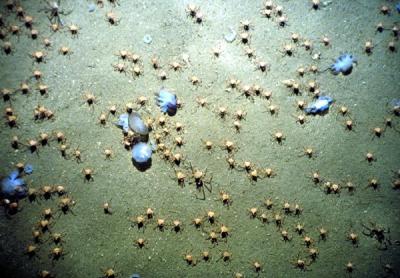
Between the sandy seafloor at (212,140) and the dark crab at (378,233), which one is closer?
the sandy seafloor at (212,140)

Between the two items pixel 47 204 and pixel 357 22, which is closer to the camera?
pixel 47 204

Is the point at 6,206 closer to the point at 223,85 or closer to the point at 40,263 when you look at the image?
the point at 40,263

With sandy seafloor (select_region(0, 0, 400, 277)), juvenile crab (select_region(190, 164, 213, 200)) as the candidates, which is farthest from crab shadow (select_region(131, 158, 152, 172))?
juvenile crab (select_region(190, 164, 213, 200))

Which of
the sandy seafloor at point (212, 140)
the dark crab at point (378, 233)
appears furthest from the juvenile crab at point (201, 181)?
the dark crab at point (378, 233)

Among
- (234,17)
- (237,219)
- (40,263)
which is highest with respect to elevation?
(234,17)

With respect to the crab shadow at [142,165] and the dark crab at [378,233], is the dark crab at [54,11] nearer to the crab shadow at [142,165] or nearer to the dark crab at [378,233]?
the crab shadow at [142,165]

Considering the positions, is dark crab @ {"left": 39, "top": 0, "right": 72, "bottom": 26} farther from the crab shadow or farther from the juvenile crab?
the juvenile crab

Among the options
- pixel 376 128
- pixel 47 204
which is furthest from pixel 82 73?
pixel 376 128

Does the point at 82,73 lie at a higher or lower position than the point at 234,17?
lower
